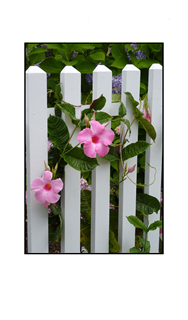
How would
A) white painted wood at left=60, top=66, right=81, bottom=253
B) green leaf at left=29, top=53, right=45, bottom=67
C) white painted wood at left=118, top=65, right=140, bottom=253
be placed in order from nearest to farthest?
white painted wood at left=60, top=66, right=81, bottom=253 < white painted wood at left=118, top=65, right=140, bottom=253 < green leaf at left=29, top=53, right=45, bottom=67

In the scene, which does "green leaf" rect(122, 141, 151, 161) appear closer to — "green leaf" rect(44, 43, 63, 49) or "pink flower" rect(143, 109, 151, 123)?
"pink flower" rect(143, 109, 151, 123)

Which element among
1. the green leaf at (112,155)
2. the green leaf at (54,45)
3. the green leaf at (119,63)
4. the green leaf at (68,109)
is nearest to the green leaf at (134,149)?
the green leaf at (112,155)

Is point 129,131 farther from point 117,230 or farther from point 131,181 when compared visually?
point 117,230

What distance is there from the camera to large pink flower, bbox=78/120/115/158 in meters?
1.15

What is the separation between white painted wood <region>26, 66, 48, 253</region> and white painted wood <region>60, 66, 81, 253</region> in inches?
3.1

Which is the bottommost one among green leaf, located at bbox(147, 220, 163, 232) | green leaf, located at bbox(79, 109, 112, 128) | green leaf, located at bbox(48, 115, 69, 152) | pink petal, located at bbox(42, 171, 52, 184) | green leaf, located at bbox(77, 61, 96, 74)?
green leaf, located at bbox(147, 220, 163, 232)

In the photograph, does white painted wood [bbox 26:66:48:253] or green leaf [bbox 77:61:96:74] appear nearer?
white painted wood [bbox 26:66:48:253]

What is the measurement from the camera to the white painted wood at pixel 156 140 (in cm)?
141

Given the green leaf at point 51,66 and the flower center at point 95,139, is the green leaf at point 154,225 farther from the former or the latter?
the green leaf at point 51,66

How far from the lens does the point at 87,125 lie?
121cm

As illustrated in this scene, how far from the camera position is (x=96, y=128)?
3.82 ft

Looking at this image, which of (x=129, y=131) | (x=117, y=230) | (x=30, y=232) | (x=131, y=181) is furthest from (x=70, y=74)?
(x=117, y=230)

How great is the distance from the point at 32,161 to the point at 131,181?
1.45 feet

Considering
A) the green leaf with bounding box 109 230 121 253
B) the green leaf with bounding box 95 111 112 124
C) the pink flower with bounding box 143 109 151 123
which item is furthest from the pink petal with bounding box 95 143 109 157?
the green leaf with bounding box 109 230 121 253
